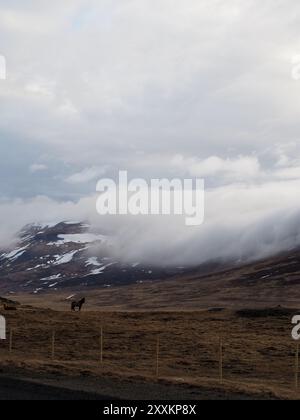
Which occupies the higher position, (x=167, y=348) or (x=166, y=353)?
(x=167, y=348)

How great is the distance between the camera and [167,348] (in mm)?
42781

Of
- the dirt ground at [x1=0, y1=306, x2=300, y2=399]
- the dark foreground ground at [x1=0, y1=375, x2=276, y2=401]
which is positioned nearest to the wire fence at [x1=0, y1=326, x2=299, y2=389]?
the dirt ground at [x1=0, y1=306, x2=300, y2=399]

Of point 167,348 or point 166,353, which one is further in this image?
point 167,348

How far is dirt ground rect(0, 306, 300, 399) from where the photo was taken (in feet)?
92.0

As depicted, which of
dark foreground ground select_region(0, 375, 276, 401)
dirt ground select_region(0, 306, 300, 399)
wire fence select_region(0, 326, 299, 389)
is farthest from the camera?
wire fence select_region(0, 326, 299, 389)

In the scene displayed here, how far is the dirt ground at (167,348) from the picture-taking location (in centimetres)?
2805

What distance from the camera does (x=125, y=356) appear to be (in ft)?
123

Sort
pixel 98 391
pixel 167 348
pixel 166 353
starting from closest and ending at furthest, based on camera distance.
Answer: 1. pixel 98 391
2. pixel 166 353
3. pixel 167 348

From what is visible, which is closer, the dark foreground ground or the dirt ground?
the dark foreground ground

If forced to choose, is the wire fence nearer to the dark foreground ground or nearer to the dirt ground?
the dirt ground

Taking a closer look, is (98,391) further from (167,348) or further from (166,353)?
(167,348)

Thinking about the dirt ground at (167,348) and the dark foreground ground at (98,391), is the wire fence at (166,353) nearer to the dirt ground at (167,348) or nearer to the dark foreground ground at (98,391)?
the dirt ground at (167,348)

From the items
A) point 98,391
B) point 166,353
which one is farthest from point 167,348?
point 98,391

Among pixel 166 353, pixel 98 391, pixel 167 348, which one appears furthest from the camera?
pixel 167 348
